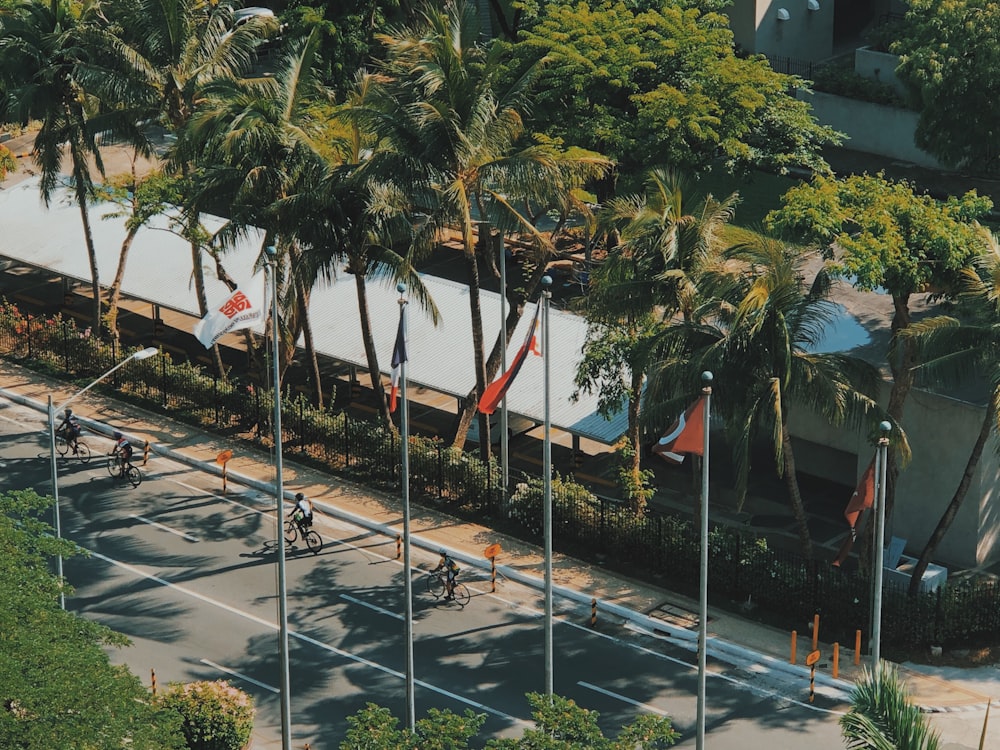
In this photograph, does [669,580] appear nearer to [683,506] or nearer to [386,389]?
[683,506]

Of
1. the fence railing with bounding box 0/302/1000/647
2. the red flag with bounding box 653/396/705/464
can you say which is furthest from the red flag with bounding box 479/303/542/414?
the fence railing with bounding box 0/302/1000/647

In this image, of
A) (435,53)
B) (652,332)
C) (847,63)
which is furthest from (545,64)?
(847,63)

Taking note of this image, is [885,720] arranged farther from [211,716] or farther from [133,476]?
[133,476]

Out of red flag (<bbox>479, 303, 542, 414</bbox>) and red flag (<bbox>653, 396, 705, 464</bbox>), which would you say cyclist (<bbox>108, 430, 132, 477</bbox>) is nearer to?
red flag (<bbox>479, 303, 542, 414</bbox>)

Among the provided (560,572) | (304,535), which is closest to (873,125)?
(560,572)

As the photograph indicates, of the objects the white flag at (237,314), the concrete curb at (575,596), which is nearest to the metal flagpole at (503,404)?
the concrete curb at (575,596)

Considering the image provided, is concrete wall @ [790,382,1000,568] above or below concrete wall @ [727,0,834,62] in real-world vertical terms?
below
